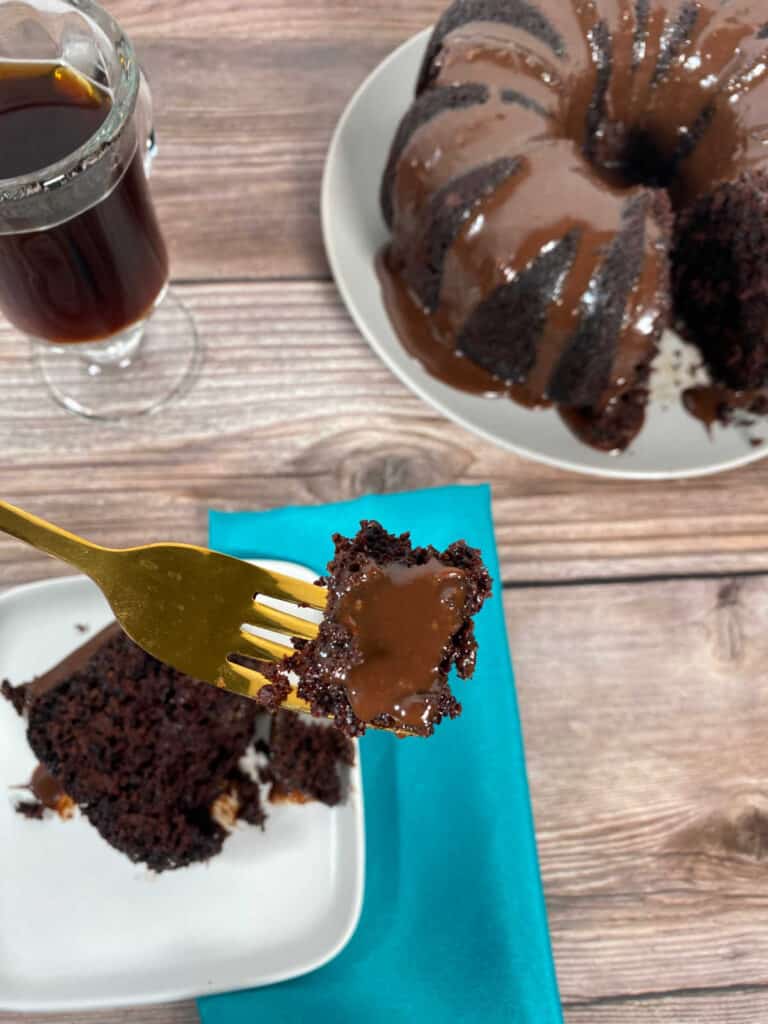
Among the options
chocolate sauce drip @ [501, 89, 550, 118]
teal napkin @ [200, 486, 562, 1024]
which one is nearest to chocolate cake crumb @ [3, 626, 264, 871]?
teal napkin @ [200, 486, 562, 1024]

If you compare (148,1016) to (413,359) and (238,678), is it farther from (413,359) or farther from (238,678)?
(413,359)

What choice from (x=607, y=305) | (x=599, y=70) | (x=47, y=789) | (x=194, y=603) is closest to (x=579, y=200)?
(x=607, y=305)

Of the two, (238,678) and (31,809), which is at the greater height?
(238,678)

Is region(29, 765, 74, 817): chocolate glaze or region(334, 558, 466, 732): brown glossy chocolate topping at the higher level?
region(334, 558, 466, 732): brown glossy chocolate topping

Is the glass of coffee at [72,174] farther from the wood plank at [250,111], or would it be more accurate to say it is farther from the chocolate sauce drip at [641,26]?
the chocolate sauce drip at [641,26]

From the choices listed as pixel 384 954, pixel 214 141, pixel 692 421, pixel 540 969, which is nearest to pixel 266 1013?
pixel 384 954

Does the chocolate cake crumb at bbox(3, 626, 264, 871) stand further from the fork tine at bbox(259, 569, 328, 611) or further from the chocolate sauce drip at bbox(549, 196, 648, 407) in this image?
the chocolate sauce drip at bbox(549, 196, 648, 407)

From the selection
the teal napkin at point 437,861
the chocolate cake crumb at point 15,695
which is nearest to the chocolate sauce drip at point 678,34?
the teal napkin at point 437,861
